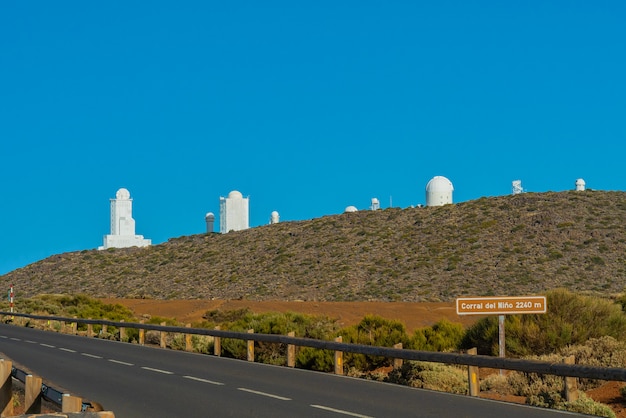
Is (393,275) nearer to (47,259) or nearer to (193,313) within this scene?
(193,313)

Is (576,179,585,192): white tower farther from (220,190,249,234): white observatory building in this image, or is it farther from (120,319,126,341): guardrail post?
(120,319,126,341): guardrail post

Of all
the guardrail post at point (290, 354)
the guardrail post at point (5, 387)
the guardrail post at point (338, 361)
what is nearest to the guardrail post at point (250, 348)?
the guardrail post at point (290, 354)

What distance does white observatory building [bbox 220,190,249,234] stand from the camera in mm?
123000

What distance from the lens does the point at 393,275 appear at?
70375mm

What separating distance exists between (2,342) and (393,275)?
44028 mm

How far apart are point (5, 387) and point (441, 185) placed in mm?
86003

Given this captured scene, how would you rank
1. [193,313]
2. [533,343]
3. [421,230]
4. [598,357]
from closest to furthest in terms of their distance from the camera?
[598,357], [533,343], [193,313], [421,230]

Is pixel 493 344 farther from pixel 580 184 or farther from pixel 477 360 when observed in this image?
pixel 580 184

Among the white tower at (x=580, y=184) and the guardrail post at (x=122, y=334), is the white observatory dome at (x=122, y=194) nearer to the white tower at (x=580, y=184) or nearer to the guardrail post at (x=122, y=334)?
the white tower at (x=580, y=184)

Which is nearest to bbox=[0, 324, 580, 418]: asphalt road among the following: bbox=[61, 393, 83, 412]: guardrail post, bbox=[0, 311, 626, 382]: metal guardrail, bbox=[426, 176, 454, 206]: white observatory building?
bbox=[0, 311, 626, 382]: metal guardrail

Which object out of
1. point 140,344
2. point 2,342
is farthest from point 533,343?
point 2,342

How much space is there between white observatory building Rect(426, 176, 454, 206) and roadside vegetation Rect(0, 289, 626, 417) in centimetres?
6442

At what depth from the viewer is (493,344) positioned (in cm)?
1998

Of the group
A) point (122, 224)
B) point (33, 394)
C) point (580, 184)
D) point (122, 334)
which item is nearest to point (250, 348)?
point (122, 334)
